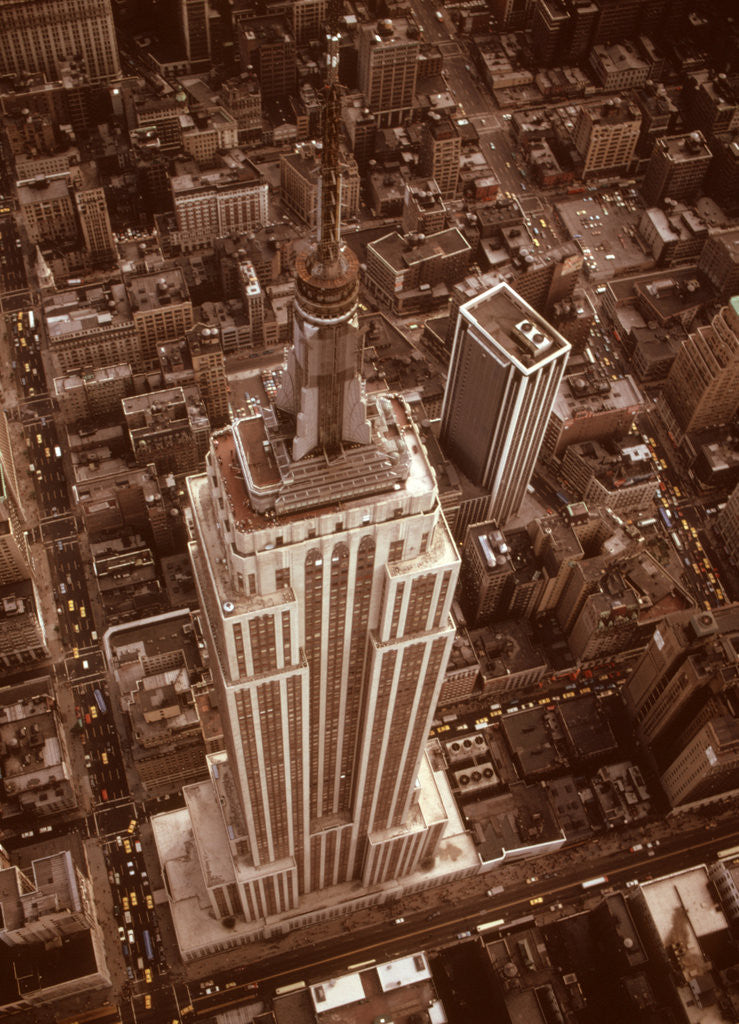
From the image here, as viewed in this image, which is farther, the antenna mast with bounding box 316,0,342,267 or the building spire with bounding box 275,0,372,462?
the building spire with bounding box 275,0,372,462

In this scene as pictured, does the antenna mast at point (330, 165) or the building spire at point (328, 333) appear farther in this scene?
the building spire at point (328, 333)

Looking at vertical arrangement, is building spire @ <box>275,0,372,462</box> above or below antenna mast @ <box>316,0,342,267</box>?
below

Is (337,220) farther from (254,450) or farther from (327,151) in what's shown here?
(254,450)

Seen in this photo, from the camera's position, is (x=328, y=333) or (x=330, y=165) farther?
(x=328, y=333)

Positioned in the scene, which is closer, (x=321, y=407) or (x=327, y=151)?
(x=327, y=151)

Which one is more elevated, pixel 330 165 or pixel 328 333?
pixel 330 165

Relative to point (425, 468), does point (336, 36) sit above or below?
above

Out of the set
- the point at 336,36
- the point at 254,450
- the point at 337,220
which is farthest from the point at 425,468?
the point at 336,36

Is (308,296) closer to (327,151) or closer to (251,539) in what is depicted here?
(327,151)

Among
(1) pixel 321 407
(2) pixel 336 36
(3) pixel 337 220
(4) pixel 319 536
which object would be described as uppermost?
(2) pixel 336 36

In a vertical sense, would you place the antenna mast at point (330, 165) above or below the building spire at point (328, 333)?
above
